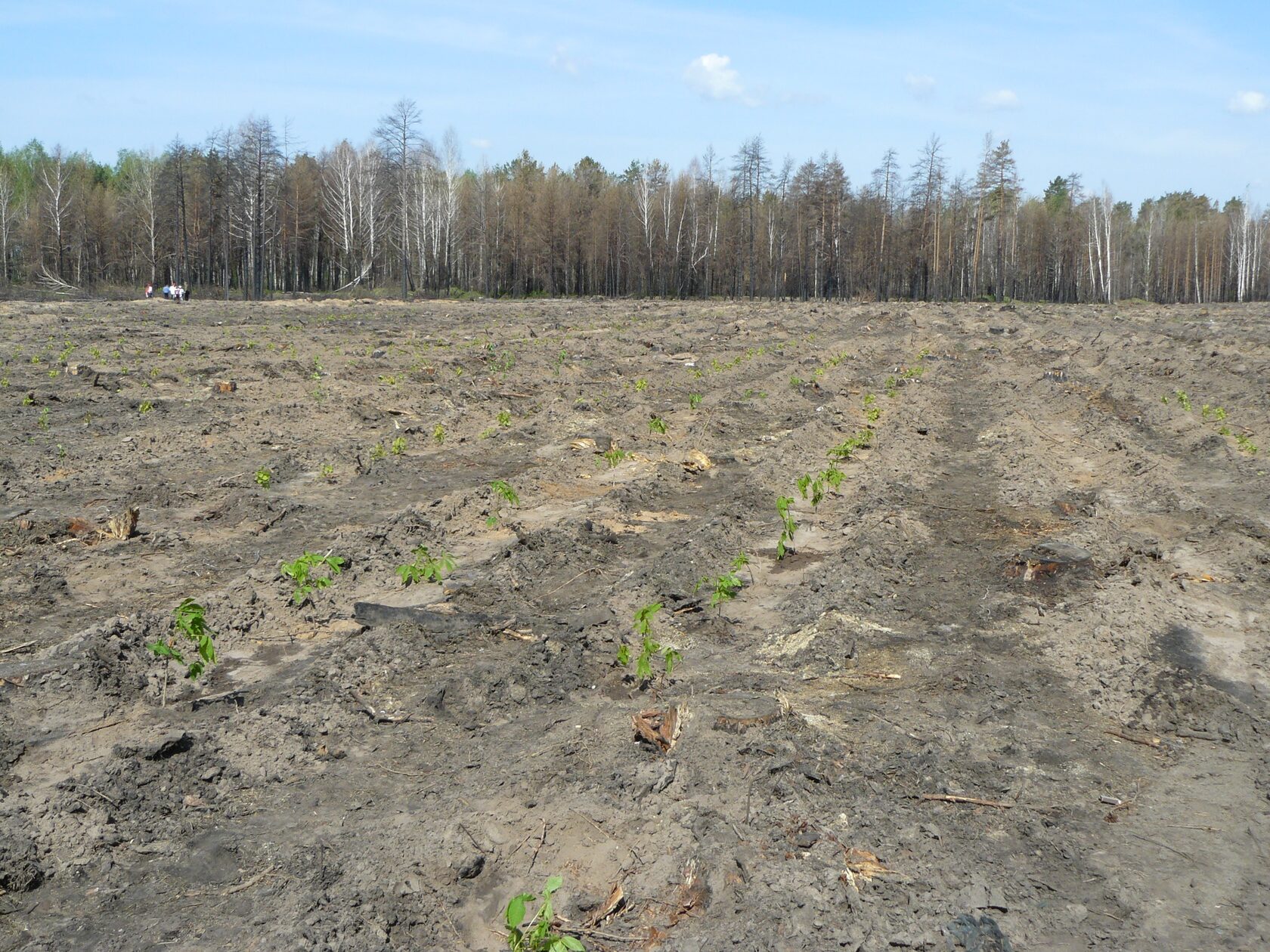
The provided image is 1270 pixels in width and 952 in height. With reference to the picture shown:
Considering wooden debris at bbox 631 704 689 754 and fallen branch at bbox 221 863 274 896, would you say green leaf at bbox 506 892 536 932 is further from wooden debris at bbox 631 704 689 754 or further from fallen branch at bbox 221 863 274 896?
wooden debris at bbox 631 704 689 754

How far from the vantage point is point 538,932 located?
3295 mm

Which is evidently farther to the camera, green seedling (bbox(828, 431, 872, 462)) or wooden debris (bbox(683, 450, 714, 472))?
green seedling (bbox(828, 431, 872, 462))

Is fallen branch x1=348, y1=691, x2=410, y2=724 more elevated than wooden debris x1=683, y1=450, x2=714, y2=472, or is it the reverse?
wooden debris x1=683, y1=450, x2=714, y2=472

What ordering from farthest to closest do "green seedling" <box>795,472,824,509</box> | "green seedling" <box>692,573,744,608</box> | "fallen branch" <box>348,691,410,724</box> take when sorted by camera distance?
"green seedling" <box>795,472,824,509</box> < "green seedling" <box>692,573,744,608</box> < "fallen branch" <box>348,691,410,724</box>

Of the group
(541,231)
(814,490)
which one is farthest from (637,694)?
(541,231)

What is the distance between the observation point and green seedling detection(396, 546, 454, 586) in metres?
7.27

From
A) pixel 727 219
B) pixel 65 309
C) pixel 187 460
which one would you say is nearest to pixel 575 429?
pixel 187 460

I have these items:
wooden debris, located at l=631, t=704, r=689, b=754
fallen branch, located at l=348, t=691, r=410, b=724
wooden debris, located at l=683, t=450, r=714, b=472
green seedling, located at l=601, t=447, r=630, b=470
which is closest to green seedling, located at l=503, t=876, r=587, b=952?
wooden debris, located at l=631, t=704, r=689, b=754

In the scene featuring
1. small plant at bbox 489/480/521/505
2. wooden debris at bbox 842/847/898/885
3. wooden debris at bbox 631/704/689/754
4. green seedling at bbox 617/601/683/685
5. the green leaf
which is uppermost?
small plant at bbox 489/480/521/505

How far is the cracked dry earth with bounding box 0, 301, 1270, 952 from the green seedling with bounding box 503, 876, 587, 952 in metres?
0.20

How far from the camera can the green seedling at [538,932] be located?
326 cm

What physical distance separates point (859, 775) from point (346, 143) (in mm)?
65004

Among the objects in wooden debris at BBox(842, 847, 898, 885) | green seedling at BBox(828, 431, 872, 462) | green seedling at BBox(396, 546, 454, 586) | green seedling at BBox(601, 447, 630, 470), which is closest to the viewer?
wooden debris at BBox(842, 847, 898, 885)

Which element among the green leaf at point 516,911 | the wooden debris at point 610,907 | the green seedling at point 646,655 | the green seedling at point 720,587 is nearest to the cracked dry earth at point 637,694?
the wooden debris at point 610,907
